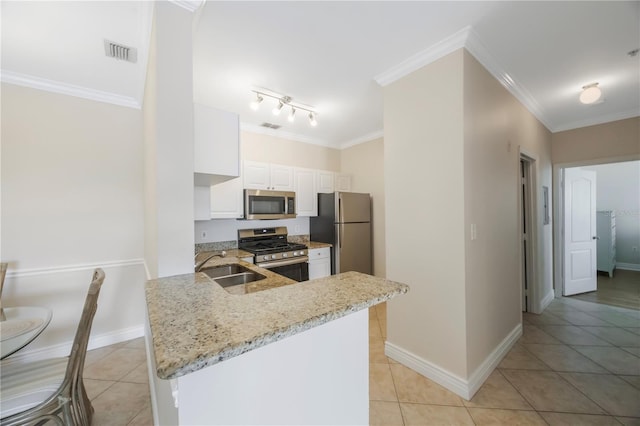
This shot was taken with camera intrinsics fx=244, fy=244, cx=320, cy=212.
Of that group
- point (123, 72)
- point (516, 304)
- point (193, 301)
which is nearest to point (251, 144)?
point (123, 72)

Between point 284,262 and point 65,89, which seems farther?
point 284,262

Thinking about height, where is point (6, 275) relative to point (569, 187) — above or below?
below

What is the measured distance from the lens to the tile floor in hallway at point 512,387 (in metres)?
1.64

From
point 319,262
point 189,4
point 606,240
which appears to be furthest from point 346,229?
point 606,240

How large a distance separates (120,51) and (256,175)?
1830mm

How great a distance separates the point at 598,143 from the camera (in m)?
3.46

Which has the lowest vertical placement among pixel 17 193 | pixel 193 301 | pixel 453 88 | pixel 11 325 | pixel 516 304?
pixel 516 304

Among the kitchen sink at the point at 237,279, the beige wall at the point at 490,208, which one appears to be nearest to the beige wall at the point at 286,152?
the kitchen sink at the point at 237,279

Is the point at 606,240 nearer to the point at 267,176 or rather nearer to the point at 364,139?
the point at 364,139

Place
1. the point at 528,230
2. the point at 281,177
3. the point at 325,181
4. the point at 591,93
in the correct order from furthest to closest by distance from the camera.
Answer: the point at 325,181 < the point at 281,177 < the point at 528,230 < the point at 591,93

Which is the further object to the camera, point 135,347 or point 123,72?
point 135,347

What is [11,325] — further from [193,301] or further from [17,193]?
[193,301]

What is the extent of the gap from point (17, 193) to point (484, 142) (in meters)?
4.14

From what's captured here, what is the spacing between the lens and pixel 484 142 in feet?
6.66
